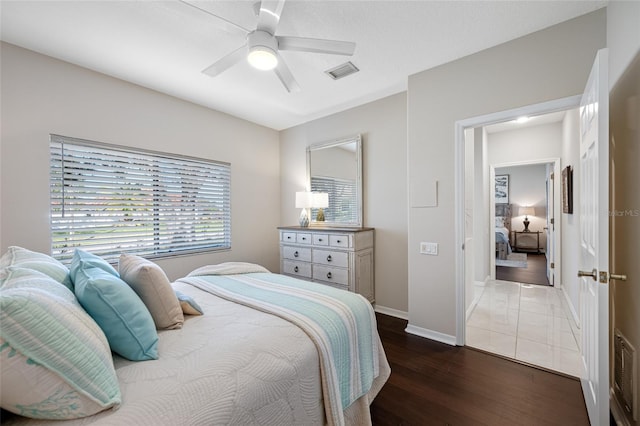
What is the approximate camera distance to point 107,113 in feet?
8.72

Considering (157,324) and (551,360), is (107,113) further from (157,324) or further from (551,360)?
(551,360)

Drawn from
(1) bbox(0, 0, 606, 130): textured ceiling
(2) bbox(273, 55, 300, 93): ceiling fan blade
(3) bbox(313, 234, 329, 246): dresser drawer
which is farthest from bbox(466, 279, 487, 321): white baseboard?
(2) bbox(273, 55, 300, 93): ceiling fan blade

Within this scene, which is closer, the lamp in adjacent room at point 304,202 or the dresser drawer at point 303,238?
the dresser drawer at point 303,238

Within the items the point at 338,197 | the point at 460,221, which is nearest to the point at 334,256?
the point at 338,197

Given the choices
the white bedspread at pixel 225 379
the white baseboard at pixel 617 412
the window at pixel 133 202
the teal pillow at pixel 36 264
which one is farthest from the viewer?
the window at pixel 133 202

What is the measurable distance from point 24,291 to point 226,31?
2.02m

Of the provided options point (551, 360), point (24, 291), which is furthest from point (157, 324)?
point (551, 360)

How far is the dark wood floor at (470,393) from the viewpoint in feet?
5.33

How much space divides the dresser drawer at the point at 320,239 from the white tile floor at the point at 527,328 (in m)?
1.80

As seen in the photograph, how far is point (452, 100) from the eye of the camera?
2.49 metres

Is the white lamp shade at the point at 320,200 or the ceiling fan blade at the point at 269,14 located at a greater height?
the ceiling fan blade at the point at 269,14

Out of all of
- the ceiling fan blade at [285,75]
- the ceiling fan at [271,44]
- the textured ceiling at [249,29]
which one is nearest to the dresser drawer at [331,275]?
the ceiling fan blade at [285,75]

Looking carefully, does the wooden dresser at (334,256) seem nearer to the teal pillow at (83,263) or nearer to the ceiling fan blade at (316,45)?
the ceiling fan blade at (316,45)

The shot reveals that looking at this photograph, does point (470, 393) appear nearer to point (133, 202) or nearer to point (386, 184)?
point (386, 184)
